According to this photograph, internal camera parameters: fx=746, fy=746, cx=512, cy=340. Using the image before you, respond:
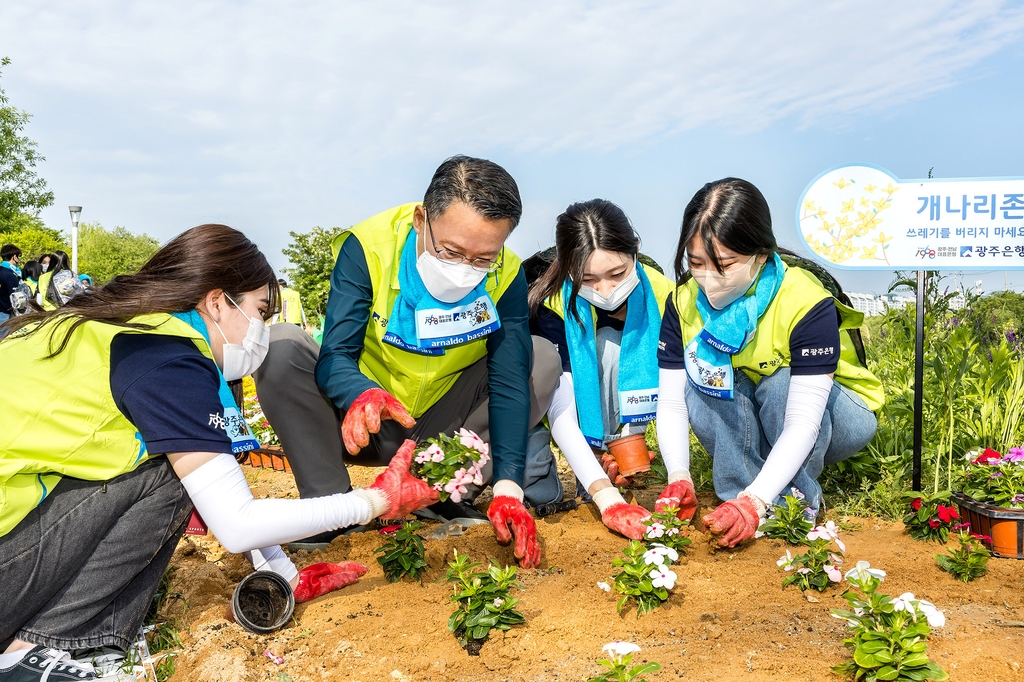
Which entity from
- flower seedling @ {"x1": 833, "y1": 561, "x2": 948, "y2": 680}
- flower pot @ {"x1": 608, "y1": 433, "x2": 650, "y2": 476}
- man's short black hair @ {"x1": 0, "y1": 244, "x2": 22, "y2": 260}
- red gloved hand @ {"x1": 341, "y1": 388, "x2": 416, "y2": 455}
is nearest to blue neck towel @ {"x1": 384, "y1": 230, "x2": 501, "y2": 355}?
red gloved hand @ {"x1": 341, "y1": 388, "x2": 416, "y2": 455}

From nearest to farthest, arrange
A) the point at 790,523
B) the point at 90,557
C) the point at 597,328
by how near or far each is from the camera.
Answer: the point at 90,557
the point at 790,523
the point at 597,328

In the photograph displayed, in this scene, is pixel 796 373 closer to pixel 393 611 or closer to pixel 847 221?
pixel 847 221

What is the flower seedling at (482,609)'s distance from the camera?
85.4 inches

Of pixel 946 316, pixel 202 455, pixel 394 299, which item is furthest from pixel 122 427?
pixel 946 316

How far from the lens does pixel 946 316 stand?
4094 millimetres

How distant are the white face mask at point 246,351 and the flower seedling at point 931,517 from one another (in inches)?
97.6

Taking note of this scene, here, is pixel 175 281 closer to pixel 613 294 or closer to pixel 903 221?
pixel 613 294

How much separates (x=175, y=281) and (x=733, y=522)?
1981 mm

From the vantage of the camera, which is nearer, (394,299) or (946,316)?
(394,299)

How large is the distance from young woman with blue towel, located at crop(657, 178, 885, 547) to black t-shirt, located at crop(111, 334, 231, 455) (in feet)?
5.58

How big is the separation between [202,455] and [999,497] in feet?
9.25

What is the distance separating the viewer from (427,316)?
2914mm

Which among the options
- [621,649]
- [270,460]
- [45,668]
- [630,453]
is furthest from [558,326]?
[270,460]

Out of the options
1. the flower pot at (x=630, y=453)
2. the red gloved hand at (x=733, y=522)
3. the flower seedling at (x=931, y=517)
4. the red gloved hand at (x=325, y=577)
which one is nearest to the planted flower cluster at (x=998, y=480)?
the flower seedling at (x=931, y=517)
